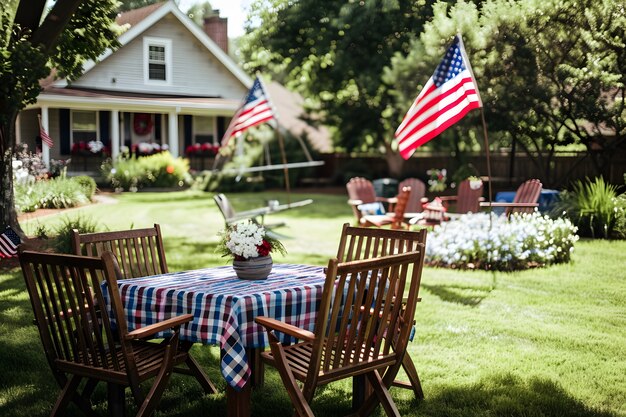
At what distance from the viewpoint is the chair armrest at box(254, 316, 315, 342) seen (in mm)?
4027

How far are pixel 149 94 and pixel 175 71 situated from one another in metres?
1.45

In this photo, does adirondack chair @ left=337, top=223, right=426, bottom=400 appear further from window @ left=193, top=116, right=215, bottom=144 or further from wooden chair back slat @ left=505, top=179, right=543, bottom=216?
window @ left=193, top=116, right=215, bottom=144

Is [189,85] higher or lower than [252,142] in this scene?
higher

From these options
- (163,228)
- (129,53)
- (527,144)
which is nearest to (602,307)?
(163,228)

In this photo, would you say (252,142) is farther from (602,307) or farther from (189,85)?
(602,307)

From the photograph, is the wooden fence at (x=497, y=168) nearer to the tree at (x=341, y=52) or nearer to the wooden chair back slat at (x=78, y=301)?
the tree at (x=341, y=52)

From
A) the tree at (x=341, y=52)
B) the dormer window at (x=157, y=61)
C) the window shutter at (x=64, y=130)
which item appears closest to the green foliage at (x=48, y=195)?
the window shutter at (x=64, y=130)

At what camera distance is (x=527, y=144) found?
1834 cm

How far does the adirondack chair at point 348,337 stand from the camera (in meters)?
3.97

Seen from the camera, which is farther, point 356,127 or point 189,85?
point 189,85

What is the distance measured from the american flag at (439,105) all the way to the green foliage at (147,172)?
14796 mm

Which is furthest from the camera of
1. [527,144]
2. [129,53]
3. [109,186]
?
[129,53]

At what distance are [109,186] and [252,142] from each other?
775 cm

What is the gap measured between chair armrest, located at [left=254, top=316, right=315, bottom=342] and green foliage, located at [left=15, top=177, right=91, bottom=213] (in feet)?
37.8
